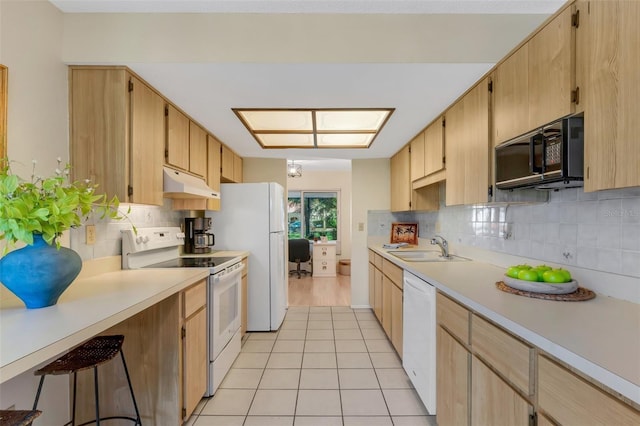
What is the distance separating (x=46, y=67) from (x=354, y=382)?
9.17 ft

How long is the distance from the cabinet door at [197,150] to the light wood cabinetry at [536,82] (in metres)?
2.29

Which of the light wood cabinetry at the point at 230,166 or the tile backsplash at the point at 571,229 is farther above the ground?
the light wood cabinetry at the point at 230,166

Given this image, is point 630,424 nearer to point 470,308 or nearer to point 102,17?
point 470,308

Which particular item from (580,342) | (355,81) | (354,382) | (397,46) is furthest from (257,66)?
(354,382)

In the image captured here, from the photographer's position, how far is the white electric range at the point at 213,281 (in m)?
2.11

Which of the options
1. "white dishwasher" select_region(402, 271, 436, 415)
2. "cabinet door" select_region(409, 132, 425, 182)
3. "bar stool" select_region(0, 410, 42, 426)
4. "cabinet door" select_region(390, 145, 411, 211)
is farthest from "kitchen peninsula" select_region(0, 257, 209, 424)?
"cabinet door" select_region(390, 145, 411, 211)

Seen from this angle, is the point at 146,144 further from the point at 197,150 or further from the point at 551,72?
the point at 551,72

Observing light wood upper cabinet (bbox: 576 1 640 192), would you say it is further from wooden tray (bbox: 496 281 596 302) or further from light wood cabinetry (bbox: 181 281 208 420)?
light wood cabinetry (bbox: 181 281 208 420)

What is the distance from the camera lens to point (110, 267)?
6.42 ft

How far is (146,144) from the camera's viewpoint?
1901mm

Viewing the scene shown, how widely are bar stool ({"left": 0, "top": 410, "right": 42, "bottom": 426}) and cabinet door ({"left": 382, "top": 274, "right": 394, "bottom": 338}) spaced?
240 centimetres

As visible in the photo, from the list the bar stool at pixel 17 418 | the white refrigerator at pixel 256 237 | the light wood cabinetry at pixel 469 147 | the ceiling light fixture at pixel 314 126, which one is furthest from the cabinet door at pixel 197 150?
the light wood cabinetry at pixel 469 147

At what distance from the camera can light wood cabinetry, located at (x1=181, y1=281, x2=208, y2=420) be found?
176 cm

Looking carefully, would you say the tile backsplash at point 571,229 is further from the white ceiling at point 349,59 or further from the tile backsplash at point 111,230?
the tile backsplash at point 111,230
